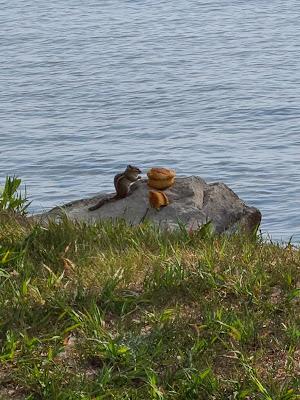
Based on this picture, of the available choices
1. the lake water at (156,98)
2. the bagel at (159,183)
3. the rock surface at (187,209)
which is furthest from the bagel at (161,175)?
the lake water at (156,98)

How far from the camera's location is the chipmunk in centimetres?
866

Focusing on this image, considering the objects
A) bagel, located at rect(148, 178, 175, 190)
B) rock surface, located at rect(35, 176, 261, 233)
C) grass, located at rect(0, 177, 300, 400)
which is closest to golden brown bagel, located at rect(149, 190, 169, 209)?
Result: rock surface, located at rect(35, 176, 261, 233)

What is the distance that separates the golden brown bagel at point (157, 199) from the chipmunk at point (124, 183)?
1.30ft

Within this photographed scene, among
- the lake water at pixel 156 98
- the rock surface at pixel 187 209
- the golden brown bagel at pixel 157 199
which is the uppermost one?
the golden brown bagel at pixel 157 199

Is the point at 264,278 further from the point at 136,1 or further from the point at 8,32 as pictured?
the point at 136,1

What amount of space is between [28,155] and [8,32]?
8.93 meters

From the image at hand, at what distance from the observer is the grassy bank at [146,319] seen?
4922mm

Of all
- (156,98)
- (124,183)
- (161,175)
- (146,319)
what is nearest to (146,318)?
(146,319)

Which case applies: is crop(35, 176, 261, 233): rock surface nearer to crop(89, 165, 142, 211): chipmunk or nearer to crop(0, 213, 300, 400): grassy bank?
crop(89, 165, 142, 211): chipmunk

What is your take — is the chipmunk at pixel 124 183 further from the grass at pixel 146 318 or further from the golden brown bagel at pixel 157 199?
the grass at pixel 146 318

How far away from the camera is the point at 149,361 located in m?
5.04

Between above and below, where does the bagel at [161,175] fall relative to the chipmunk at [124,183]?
above

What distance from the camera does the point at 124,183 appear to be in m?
8.68

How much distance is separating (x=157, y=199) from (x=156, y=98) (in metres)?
9.01
